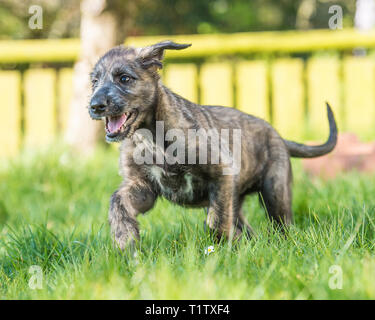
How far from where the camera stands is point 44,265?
358 cm

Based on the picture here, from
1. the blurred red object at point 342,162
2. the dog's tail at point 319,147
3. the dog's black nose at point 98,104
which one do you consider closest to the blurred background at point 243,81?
the blurred red object at point 342,162

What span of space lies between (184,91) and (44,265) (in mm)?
6162

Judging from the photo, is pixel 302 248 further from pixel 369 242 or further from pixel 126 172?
pixel 126 172

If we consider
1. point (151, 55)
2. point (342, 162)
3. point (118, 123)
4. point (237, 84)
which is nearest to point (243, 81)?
point (237, 84)

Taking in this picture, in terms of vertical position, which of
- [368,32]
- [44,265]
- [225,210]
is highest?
[368,32]

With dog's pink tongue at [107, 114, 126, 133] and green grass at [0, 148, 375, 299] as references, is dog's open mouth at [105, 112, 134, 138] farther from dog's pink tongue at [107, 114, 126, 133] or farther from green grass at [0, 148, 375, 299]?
green grass at [0, 148, 375, 299]

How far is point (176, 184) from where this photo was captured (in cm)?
384

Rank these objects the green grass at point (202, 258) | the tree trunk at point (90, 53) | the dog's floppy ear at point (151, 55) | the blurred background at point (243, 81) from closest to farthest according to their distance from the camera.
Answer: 1. the green grass at point (202, 258)
2. the dog's floppy ear at point (151, 55)
3. the tree trunk at point (90, 53)
4. the blurred background at point (243, 81)

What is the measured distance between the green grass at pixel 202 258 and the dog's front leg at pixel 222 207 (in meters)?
0.10

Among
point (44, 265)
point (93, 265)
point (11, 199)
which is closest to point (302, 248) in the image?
point (93, 265)

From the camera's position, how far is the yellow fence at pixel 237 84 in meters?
9.28

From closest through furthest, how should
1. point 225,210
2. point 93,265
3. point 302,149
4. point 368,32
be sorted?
point 93,265 < point 225,210 < point 302,149 < point 368,32

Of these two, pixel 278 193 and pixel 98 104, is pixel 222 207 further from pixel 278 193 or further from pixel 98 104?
pixel 98 104

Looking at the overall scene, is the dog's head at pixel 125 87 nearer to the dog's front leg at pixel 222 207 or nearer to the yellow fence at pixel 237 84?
the dog's front leg at pixel 222 207
